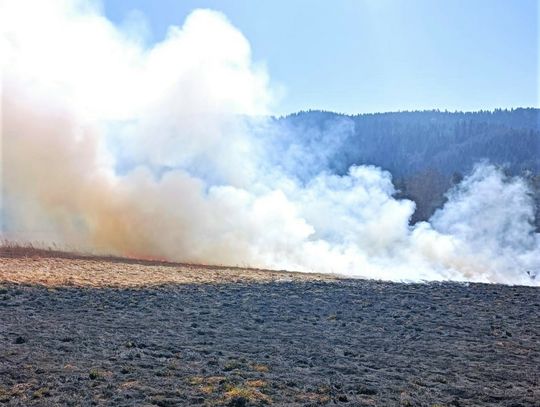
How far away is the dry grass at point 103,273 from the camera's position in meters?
20.5

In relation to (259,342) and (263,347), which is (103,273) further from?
(263,347)

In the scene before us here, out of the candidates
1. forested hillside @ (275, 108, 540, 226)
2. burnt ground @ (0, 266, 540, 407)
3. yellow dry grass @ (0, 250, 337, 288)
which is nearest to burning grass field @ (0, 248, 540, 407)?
burnt ground @ (0, 266, 540, 407)

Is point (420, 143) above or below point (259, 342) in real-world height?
above

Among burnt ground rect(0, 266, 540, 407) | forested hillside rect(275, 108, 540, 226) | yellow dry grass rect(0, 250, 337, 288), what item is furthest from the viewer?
forested hillside rect(275, 108, 540, 226)

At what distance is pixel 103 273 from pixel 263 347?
12612 millimetres

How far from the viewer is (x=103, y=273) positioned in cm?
2317

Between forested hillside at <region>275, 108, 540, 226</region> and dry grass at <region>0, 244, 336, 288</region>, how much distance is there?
47301mm

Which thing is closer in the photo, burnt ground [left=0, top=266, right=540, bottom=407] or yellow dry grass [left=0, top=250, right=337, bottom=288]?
burnt ground [left=0, top=266, right=540, bottom=407]

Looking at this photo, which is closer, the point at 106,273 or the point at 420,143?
the point at 106,273

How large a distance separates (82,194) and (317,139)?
64.5 metres

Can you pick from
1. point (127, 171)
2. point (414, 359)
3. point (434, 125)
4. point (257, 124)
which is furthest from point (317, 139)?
point (414, 359)

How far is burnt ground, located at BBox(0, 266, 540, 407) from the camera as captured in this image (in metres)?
9.20

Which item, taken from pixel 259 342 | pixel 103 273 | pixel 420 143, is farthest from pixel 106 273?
pixel 420 143

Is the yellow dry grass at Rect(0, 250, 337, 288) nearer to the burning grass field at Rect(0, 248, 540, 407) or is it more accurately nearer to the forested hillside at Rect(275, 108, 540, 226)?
the burning grass field at Rect(0, 248, 540, 407)
